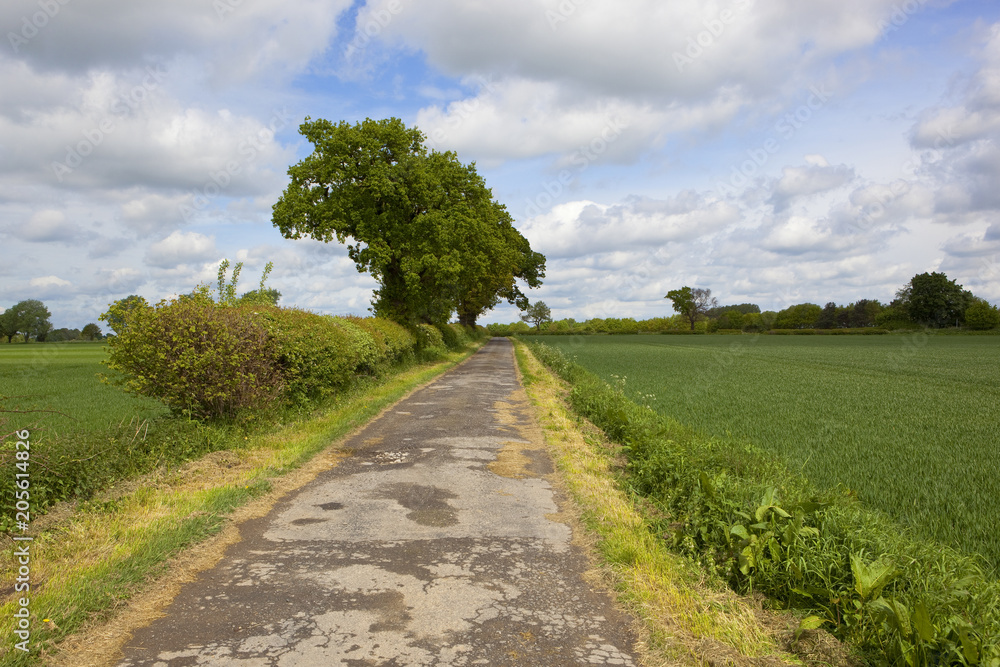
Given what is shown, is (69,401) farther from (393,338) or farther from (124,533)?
(124,533)

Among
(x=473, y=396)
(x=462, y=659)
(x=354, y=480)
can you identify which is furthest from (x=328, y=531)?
(x=473, y=396)

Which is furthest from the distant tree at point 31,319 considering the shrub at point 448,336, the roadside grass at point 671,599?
the roadside grass at point 671,599

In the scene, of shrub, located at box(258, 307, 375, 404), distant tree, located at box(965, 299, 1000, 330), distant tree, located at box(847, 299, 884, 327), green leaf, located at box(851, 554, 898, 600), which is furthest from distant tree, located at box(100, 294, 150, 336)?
distant tree, located at box(847, 299, 884, 327)

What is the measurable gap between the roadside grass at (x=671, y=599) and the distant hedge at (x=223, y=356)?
5.44m

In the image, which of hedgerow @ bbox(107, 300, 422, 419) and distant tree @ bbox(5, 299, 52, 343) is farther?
distant tree @ bbox(5, 299, 52, 343)

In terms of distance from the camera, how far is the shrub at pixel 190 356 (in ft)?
25.7

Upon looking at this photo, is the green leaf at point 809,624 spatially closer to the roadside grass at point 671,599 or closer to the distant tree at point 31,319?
the roadside grass at point 671,599

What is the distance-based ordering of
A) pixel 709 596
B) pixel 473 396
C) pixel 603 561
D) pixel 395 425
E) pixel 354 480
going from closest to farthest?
pixel 709 596, pixel 603 561, pixel 354 480, pixel 395 425, pixel 473 396

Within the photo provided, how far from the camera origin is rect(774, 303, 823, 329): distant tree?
114438 millimetres

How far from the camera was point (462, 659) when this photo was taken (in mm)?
3047

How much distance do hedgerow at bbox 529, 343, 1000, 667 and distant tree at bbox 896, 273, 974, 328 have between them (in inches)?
4017

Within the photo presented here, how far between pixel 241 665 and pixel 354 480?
3816 millimetres

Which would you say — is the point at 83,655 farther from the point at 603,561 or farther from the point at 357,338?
the point at 357,338

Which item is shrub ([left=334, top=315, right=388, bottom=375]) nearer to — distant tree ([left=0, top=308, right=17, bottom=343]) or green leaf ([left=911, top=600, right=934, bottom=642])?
green leaf ([left=911, top=600, right=934, bottom=642])
